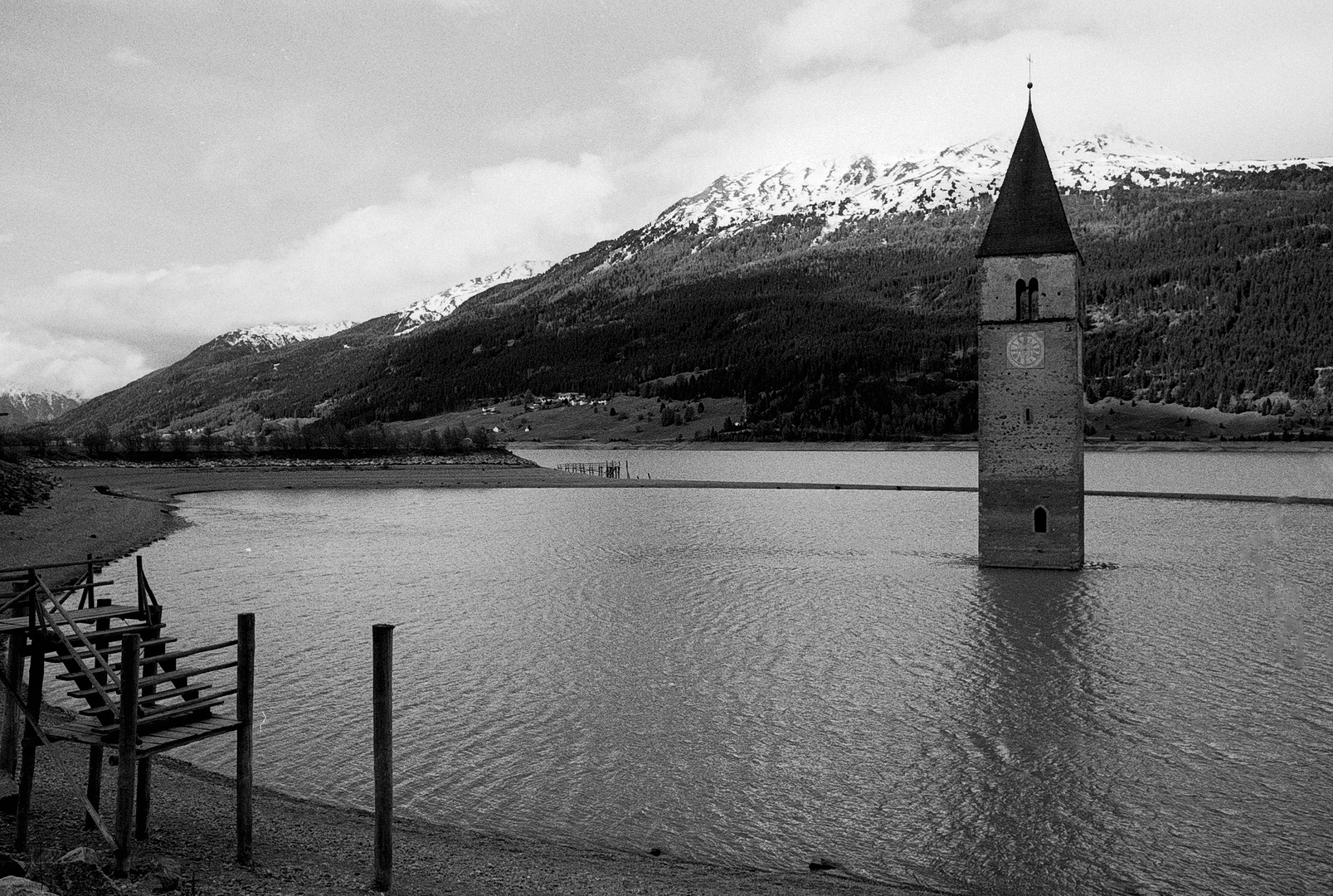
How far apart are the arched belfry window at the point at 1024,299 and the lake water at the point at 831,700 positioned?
961 cm

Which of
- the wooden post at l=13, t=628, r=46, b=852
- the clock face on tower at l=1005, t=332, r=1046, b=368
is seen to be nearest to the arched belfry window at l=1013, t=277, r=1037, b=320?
the clock face on tower at l=1005, t=332, r=1046, b=368

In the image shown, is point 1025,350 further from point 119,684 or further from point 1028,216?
point 119,684

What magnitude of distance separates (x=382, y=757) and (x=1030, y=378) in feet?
103

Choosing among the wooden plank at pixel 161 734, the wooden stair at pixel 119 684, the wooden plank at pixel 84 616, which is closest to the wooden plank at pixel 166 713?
the wooden stair at pixel 119 684

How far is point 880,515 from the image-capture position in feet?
220

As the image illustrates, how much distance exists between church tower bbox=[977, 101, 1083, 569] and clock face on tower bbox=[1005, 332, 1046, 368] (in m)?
0.03

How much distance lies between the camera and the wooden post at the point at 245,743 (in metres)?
11.9

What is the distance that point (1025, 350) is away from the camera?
1485 inches

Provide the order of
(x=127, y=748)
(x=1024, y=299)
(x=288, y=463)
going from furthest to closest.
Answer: (x=288, y=463) < (x=1024, y=299) < (x=127, y=748)

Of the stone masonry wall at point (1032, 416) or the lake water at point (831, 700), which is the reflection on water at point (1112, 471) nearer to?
the lake water at point (831, 700)

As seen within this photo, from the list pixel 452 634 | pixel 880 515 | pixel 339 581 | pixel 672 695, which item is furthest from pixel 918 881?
pixel 880 515

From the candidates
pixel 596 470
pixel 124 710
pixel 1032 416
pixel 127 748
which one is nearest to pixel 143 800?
pixel 127 748

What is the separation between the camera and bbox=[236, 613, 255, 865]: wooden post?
39.0 feet

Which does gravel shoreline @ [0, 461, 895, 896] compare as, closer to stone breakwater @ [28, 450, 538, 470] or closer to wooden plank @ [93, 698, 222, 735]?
wooden plank @ [93, 698, 222, 735]
